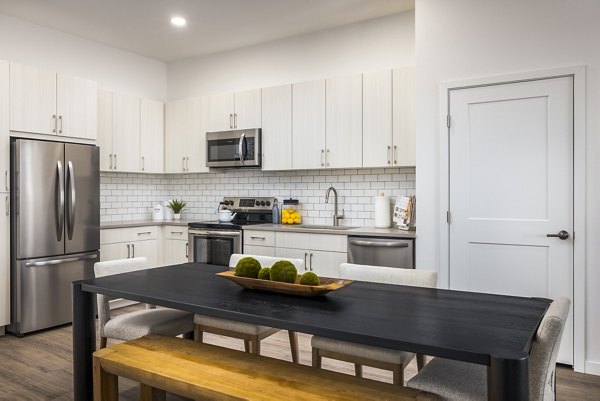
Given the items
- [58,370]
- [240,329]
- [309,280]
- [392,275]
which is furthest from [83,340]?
[392,275]

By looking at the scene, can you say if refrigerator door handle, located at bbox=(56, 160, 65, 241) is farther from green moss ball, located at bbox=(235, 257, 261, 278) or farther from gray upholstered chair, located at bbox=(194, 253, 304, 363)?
green moss ball, located at bbox=(235, 257, 261, 278)

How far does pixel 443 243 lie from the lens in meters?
3.67

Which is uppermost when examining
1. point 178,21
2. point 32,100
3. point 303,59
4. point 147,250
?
point 178,21

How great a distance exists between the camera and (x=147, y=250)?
5242 millimetres

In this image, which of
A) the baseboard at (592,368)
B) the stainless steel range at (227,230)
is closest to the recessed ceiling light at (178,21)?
the stainless steel range at (227,230)

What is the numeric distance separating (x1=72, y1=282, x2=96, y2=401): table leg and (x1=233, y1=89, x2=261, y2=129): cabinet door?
9.91 feet

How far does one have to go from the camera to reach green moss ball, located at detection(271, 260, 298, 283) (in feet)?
7.00

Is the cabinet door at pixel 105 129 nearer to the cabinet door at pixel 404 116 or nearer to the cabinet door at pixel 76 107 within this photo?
the cabinet door at pixel 76 107

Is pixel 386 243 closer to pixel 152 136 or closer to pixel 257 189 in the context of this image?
pixel 257 189

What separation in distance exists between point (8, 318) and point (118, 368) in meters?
2.64

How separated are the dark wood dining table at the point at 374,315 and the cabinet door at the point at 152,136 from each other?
315cm

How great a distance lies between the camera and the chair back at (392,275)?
2.49 meters

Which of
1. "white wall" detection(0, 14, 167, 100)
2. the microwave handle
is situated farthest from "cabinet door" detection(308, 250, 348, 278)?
"white wall" detection(0, 14, 167, 100)

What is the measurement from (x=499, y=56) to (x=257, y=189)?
303 centimetres
